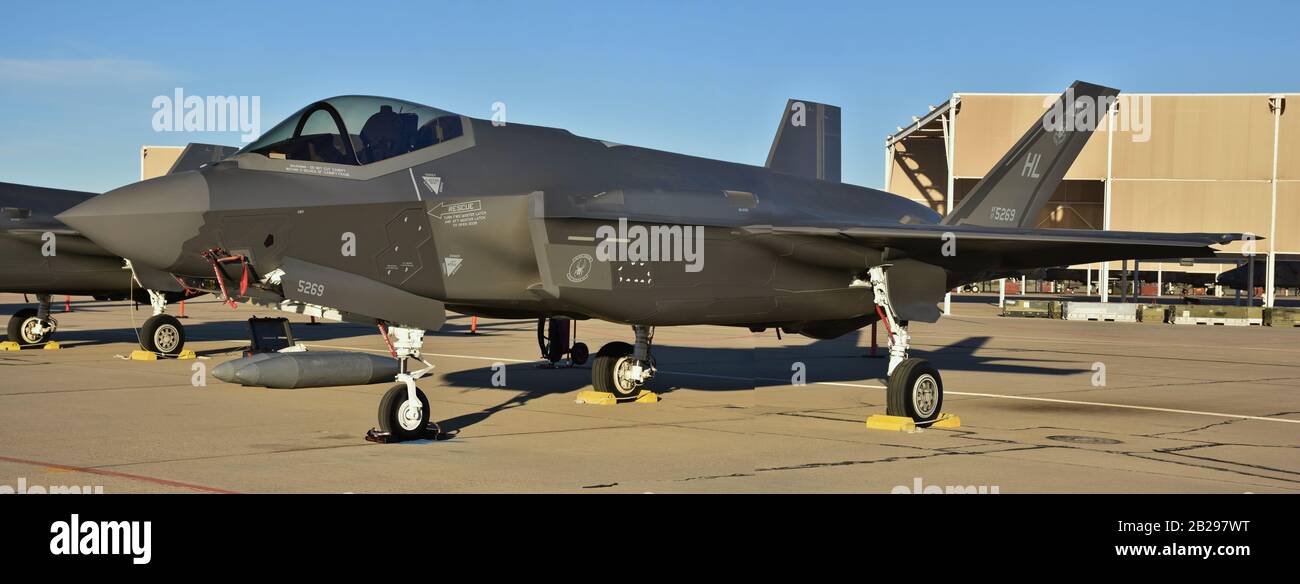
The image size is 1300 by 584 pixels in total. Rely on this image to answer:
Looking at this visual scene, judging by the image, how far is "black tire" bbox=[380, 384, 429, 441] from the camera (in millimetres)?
11094

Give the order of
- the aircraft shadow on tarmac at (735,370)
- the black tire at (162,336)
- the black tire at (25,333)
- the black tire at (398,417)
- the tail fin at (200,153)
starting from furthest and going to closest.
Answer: the tail fin at (200,153) < the black tire at (25,333) < the black tire at (162,336) < the aircraft shadow on tarmac at (735,370) < the black tire at (398,417)

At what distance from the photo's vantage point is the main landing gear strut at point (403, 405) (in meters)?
11.1

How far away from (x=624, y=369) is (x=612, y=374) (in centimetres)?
20

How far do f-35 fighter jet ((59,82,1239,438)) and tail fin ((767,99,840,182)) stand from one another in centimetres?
295

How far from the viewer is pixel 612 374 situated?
15422 mm

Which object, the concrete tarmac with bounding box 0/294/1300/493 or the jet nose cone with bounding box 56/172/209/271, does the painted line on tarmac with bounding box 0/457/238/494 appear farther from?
the jet nose cone with bounding box 56/172/209/271

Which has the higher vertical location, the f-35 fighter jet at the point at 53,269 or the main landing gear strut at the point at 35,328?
the f-35 fighter jet at the point at 53,269

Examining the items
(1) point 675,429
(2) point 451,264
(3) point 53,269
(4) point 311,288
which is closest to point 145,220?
(4) point 311,288

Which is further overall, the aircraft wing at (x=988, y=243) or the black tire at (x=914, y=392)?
the black tire at (x=914, y=392)

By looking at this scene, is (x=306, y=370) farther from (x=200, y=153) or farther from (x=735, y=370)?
(x=200, y=153)

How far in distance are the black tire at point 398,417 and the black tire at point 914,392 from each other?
536cm

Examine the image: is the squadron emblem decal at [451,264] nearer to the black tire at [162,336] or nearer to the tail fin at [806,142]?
the tail fin at [806,142]

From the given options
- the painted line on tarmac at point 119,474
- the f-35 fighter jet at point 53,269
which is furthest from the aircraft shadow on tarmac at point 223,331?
the painted line on tarmac at point 119,474

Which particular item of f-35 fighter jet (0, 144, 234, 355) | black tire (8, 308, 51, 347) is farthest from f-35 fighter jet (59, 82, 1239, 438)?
black tire (8, 308, 51, 347)
